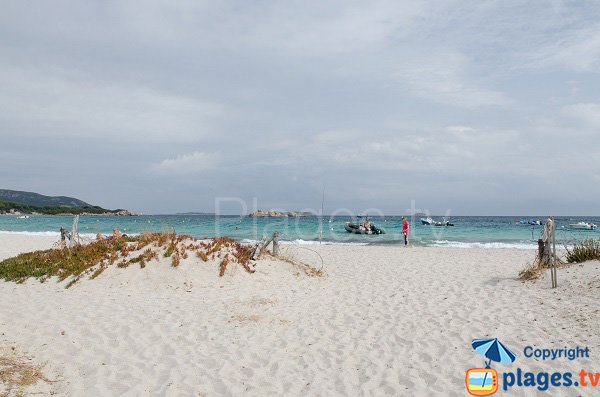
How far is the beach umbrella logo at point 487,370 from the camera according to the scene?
6073 mm

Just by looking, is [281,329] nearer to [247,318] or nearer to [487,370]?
[247,318]

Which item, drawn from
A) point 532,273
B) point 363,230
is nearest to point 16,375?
point 532,273

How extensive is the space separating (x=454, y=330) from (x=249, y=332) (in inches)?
174

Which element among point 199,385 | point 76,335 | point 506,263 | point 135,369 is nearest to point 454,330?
point 199,385

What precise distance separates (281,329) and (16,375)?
191 inches

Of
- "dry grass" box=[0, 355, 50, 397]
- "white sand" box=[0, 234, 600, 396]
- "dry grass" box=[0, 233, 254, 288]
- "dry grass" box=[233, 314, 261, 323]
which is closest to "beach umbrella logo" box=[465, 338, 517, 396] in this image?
"white sand" box=[0, 234, 600, 396]

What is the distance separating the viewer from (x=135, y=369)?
269 inches

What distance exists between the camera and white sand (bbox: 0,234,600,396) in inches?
253

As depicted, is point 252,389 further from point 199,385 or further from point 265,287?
point 265,287

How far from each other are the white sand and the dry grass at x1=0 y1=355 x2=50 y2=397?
0.22 metres

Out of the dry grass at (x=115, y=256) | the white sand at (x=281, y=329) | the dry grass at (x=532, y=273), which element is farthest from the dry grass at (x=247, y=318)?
the dry grass at (x=532, y=273)

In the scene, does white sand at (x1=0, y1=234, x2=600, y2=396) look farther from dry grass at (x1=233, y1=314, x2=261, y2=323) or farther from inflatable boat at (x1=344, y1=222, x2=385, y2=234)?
inflatable boat at (x1=344, y1=222, x2=385, y2=234)

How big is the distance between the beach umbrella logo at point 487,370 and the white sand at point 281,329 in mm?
147

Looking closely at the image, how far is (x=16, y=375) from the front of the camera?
20.8 ft
